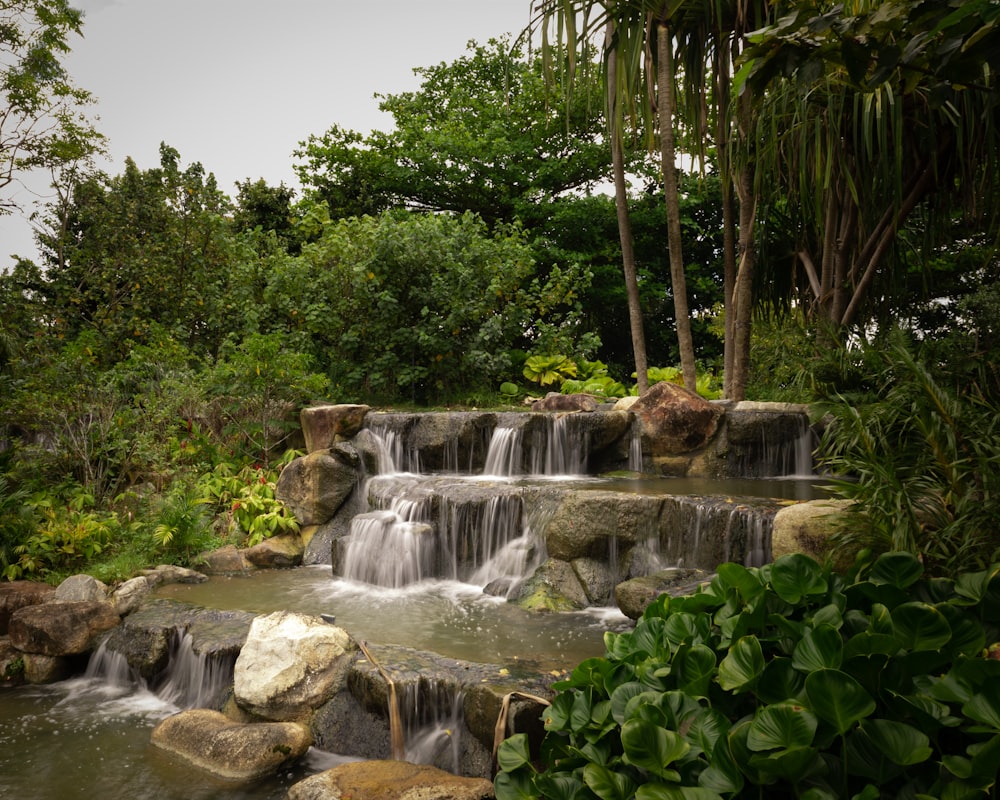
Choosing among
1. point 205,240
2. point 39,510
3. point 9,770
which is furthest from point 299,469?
point 205,240

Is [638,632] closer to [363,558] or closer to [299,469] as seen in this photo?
[363,558]

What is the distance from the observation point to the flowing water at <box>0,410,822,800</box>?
411 centimetres

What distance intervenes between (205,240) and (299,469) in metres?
6.52

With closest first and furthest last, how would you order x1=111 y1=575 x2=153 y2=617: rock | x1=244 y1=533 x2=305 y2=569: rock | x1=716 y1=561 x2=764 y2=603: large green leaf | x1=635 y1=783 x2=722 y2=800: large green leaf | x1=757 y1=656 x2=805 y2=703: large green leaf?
1. x1=635 y1=783 x2=722 y2=800: large green leaf
2. x1=757 y1=656 x2=805 y2=703: large green leaf
3. x1=716 y1=561 x2=764 y2=603: large green leaf
4. x1=111 y1=575 x2=153 y2=617: rock
5. x1=244 y1=533 x2=305 y2=569: rock

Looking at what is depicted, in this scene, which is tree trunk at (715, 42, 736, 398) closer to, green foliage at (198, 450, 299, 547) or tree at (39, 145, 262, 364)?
green foliage at (198, 450, 299, 547)

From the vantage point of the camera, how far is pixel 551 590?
6.00 metres

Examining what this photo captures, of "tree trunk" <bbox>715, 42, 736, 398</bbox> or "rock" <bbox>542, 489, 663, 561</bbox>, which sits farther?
"tree trunk" <bbox>715, 42, 736, 398</bbox>

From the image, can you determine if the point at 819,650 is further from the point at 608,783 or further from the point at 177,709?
the point at 177,709

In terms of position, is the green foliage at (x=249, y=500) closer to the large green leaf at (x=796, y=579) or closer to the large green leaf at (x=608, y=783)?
the large green leaf at (x=608, y=783)

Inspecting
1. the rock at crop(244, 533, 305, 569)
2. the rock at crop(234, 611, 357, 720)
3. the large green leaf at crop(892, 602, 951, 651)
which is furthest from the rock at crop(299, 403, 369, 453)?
the large green leaf at crop(892, 602, 951, 651)

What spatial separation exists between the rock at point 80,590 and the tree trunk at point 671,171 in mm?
7109

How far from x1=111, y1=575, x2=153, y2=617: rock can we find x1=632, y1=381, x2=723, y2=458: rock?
5981 millimetres

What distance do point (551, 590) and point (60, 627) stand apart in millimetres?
3997

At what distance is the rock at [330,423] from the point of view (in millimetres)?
9633
